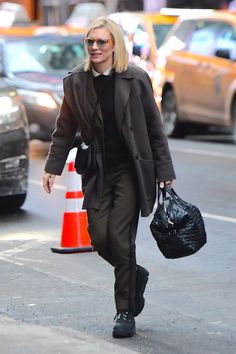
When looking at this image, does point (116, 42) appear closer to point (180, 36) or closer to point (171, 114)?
point (180, 36)

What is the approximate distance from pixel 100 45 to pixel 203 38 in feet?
39.6

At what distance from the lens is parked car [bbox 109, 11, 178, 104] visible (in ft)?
66.5

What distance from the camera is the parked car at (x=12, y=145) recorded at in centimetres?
1073

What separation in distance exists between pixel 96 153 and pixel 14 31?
14.6m

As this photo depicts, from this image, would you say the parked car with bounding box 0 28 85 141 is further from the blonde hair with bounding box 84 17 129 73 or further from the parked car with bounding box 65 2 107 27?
the blonde hair with bounding box 84 17 129 73

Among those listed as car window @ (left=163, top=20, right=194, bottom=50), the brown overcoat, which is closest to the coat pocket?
the brown overcoat

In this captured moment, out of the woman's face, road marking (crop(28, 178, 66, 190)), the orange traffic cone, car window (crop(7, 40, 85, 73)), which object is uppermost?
the woman's face

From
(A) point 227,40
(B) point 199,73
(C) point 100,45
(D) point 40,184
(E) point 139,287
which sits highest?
(C) point 100,45

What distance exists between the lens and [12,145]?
10781mm

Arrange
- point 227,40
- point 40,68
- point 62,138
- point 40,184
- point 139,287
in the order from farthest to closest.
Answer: point 40,68
point 227,40
point 40,184
point 62,138
point 139,287

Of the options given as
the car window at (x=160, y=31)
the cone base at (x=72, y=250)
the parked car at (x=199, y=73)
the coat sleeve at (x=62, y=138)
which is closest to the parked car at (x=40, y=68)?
the parked car at (x=199, y=73)

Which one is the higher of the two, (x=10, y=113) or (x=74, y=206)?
(x=10, y=113)

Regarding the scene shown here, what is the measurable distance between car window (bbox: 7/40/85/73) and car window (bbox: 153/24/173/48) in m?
2.86

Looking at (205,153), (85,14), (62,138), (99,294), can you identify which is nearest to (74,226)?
(99,294)
